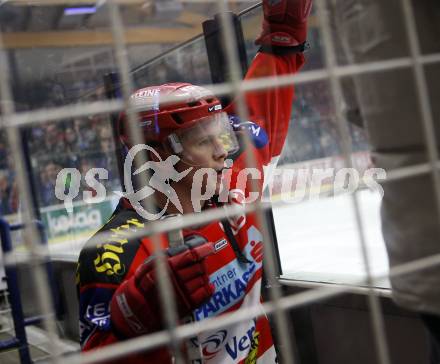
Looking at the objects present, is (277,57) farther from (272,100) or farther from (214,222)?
(214,222)

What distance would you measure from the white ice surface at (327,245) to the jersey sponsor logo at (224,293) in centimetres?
24

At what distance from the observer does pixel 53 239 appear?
234 inches

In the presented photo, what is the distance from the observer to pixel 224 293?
1.35 m

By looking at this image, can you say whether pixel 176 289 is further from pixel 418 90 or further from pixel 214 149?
pixel 214 149

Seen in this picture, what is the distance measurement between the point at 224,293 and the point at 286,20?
66cm

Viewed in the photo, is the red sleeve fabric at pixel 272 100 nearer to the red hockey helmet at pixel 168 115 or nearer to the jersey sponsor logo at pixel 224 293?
the red hockey helmet at pixel 168 115

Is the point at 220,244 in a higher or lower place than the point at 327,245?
higher

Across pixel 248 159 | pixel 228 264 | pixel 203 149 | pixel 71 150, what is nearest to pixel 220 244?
pixel 228 264

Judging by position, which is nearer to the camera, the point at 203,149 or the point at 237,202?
the point at 203,149

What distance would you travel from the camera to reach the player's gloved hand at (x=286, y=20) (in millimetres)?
1304

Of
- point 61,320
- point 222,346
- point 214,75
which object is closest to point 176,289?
point 222,346

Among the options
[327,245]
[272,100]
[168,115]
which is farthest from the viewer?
[327,245]

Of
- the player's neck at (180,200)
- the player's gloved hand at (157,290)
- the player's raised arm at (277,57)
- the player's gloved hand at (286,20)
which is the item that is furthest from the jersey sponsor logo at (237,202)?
the player's gloved hand at (157,290)

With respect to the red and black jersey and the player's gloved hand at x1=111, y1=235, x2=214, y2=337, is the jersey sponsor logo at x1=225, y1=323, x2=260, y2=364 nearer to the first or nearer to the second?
the red and black jersey
